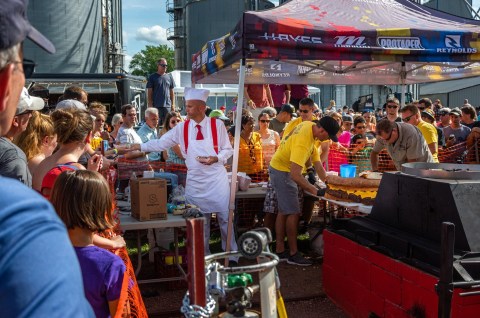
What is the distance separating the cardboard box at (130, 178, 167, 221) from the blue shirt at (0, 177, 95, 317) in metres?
4.33

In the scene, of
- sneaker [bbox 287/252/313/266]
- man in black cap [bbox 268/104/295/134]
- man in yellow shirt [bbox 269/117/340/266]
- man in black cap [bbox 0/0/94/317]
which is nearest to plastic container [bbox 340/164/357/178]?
man in yellow shirt [bbox 269/117/340/266]

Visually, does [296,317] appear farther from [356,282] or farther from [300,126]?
[300,126]

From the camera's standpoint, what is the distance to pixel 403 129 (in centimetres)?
654

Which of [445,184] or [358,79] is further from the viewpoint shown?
[358,79]

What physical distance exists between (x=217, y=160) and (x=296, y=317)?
1951 mm

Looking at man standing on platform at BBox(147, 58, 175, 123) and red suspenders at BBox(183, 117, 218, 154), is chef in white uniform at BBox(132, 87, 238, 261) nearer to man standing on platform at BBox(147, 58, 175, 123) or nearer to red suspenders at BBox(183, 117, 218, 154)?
red suspenders at BBox(183, 117, 218, 154)

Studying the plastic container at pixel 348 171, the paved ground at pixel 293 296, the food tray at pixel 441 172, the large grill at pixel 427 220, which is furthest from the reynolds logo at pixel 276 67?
the food tray at pixel 441 172

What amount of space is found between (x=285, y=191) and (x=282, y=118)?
346 cm

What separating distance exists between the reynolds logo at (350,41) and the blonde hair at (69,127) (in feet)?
10.0

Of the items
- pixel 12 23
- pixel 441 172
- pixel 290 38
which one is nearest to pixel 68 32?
pixel 290 38

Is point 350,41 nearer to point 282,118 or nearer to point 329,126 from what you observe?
point 329,126

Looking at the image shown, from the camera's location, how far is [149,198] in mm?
5152

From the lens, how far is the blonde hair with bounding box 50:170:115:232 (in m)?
2.40

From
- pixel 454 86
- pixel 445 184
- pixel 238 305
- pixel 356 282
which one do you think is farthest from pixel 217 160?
pixel 454 86
